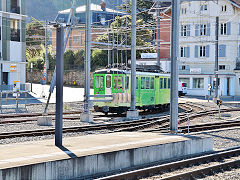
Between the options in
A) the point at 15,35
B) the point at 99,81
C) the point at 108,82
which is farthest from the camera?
the point at 15,35

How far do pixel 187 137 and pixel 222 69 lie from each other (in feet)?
153

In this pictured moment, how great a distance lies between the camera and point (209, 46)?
5888 centimetres

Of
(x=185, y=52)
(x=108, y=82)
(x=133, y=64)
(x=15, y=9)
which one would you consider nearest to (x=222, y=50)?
(x=185, y=52)

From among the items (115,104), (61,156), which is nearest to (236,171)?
(61,156)

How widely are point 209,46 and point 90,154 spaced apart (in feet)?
167

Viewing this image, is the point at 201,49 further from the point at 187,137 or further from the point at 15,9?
the point at 187,137

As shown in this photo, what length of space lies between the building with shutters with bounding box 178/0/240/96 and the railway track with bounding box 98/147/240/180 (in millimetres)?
46292

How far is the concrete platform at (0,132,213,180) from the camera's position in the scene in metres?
8.77

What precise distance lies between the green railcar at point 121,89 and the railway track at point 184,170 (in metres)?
13.1

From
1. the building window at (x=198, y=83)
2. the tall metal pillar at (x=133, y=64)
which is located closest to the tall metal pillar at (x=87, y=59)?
the tall metal pillar at (x=133, y=64)

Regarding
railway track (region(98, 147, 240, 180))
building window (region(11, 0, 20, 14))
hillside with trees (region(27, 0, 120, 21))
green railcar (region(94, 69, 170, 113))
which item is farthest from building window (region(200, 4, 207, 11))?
railway track (region(98, 147, 240, 180))

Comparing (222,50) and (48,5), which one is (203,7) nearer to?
(222,50)

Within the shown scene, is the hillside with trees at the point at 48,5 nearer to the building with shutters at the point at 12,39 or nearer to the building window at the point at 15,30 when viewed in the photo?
the building with shutters at the point at 12,39

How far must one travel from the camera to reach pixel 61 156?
9648mm
